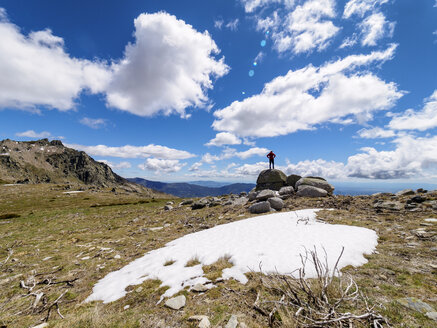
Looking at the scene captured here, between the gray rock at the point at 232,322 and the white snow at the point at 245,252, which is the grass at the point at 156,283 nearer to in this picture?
the gray rock at the point at 232,322

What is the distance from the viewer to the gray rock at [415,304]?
4.04 m

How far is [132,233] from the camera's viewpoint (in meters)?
14.9

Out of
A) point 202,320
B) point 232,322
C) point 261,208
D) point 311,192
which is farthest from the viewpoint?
point 311,192

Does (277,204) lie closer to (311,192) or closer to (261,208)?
(261,208)

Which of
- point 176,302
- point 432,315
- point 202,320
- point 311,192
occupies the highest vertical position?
point 311,192

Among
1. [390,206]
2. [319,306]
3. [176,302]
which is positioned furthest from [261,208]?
[319,306]

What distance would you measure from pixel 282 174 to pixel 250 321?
1020 inches

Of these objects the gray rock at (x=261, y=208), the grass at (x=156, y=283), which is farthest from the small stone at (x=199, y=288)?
the gray rock at (x=261, y=208)

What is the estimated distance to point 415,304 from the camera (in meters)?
4.23

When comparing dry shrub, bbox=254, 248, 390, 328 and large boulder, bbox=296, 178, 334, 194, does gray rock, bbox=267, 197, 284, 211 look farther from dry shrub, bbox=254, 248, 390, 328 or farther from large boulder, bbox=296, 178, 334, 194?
dry shrub, bbox=254, 248, 390, 328

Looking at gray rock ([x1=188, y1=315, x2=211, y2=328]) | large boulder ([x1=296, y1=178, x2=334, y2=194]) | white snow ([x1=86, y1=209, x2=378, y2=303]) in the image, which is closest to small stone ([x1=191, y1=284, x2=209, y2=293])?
white snow ([x1=86, y1=209, x2=378, y2=303])

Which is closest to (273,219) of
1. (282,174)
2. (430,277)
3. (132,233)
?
(430,277)

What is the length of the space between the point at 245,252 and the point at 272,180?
21.5 m

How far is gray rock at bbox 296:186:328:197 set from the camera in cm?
2022
